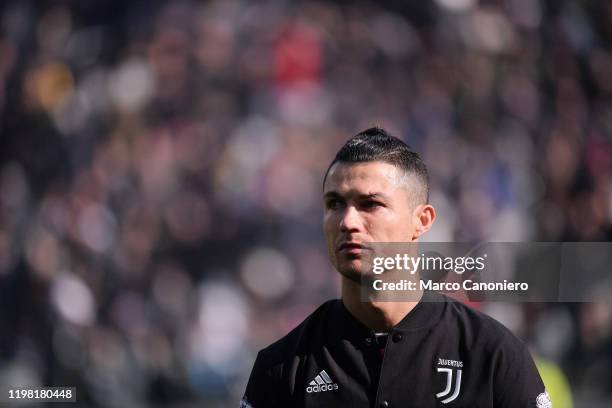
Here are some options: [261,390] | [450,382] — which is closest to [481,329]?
[450,382]

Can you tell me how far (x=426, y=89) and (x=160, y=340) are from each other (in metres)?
2.88

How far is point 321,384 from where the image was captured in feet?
8.96

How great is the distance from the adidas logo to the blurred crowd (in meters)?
3.89

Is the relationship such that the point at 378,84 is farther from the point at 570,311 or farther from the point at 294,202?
the point at 570,311

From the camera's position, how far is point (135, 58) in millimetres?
7574

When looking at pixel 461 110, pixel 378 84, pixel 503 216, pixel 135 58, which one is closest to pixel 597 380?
pixel 503 216

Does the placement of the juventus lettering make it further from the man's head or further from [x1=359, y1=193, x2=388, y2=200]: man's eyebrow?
[x1=359, y1=193, x2=388, y2=200]: man's eyebrow

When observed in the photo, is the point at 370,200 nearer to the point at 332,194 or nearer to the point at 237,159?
the point at 332,194

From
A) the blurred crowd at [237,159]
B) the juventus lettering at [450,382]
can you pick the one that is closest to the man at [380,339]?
the juventus lettering at [450,382]

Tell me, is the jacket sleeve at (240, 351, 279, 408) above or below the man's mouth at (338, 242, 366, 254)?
below

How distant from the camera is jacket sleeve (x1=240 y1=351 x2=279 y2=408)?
2773 millimetres

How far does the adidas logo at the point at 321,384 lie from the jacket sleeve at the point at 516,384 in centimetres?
47

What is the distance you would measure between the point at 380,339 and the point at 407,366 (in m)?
0.12

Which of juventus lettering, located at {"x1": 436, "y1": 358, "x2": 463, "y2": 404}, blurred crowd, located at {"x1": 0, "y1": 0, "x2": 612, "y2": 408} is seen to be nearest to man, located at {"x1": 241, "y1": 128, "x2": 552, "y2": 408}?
juventus lettering, located at {"x1": 436, "y1": 358, "x2": 463, "y2": 404}
